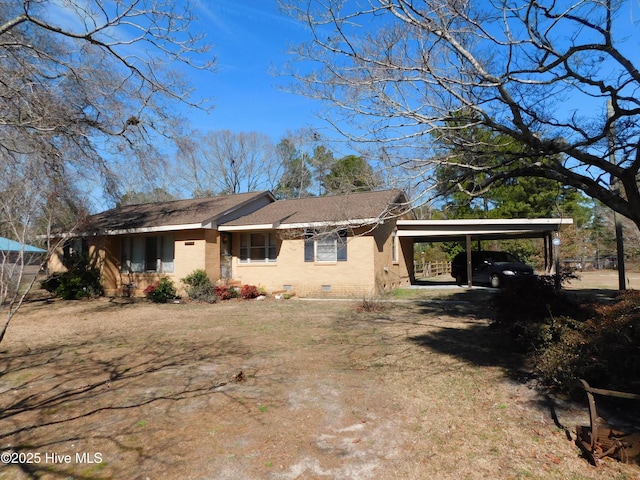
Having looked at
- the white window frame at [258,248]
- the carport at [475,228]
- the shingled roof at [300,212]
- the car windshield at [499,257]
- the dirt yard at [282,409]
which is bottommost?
the dirt yard at [282,409]

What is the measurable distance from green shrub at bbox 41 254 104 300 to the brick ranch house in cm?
97

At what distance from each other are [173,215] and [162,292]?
436cm

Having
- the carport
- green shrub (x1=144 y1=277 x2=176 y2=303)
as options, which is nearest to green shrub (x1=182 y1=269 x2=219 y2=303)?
green shrub (x1=144 y1=277 x2=176 y2=303)

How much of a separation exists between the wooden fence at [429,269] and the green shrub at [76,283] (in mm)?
21308

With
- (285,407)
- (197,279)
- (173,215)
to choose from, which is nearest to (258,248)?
(197,279)

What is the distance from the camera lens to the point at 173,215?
1806cm

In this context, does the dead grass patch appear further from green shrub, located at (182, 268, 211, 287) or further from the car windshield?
the car windshield

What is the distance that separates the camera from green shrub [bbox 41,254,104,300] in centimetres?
1605

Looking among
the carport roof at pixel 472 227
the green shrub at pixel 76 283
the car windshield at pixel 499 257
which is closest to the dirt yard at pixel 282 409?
the green shrub at pixel 76 283

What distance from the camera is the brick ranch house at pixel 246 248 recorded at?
15.8 metres

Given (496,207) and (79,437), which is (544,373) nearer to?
(79,437)

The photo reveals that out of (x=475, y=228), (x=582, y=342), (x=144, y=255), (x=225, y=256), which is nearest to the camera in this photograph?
(x=582, y=342)

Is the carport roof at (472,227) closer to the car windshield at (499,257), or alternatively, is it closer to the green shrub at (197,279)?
the car windshield at (499,257)

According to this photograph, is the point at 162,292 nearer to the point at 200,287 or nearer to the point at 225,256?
the point at 200,287
